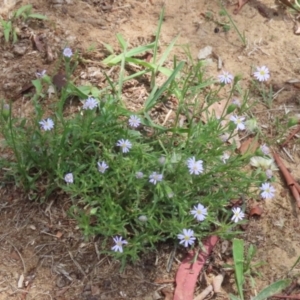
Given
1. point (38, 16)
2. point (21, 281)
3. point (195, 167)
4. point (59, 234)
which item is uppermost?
point (195, 167)

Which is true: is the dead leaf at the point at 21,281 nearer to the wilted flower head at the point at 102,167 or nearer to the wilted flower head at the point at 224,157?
the wilted flower head at the point at 102,167

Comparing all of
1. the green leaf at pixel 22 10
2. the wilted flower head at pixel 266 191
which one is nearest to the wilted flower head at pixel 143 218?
the wilted flower head at pixel 266 191

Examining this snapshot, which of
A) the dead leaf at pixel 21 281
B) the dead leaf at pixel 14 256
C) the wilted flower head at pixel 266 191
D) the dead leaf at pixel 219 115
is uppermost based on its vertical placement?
the wilted flower head at pixel 266 191

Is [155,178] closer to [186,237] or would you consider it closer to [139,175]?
[139,175]

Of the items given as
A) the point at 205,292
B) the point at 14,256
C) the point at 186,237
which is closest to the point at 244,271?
the point at 205,292

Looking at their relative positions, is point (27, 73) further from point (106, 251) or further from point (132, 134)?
point (106, 251)

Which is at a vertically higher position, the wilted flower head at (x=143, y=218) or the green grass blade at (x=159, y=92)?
the green grass blade at (x=159, y=92)

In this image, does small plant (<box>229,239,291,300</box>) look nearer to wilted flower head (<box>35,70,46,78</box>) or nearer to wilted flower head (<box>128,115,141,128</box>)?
wilted flower head (<box>128,115,141,128</box>)
